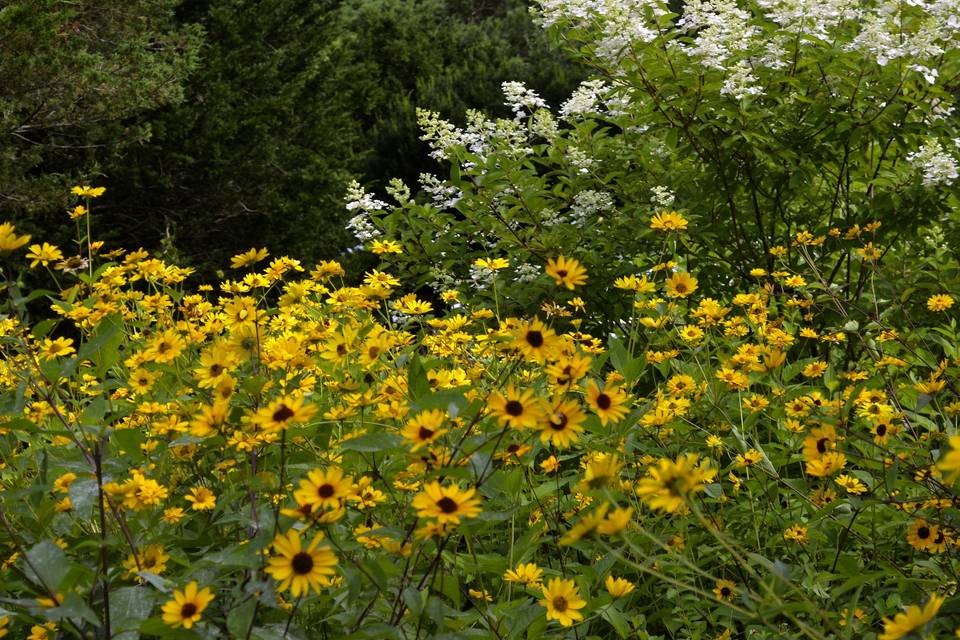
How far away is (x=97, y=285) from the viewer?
224cm

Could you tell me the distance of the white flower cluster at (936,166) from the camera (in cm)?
357

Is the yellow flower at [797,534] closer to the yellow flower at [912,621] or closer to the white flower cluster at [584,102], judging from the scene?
the yellow flower at [912,621]

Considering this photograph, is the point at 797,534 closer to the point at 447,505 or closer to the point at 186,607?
the point at 447,505

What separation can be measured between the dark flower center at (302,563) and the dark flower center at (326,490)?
0.24 feet

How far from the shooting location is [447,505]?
1.13 metres

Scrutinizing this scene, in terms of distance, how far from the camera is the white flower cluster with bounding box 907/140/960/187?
3.57m

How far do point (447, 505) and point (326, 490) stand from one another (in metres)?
0.15

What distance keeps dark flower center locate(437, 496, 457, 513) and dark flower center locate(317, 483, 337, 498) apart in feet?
0.42

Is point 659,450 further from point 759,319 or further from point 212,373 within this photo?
point 212,373

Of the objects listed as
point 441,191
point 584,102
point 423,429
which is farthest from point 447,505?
point 441,191

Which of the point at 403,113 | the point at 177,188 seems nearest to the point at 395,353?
the point at 177,188

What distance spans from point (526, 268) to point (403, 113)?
7.54 metres

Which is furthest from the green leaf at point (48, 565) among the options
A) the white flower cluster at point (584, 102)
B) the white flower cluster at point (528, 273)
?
the white flower cluster at point (584, 102)

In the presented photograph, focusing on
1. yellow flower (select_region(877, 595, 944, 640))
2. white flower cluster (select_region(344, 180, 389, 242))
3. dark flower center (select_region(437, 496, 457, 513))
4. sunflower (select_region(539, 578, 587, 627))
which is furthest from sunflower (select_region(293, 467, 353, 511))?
white flower cluster (select_region(344, 180, 389, 242))
